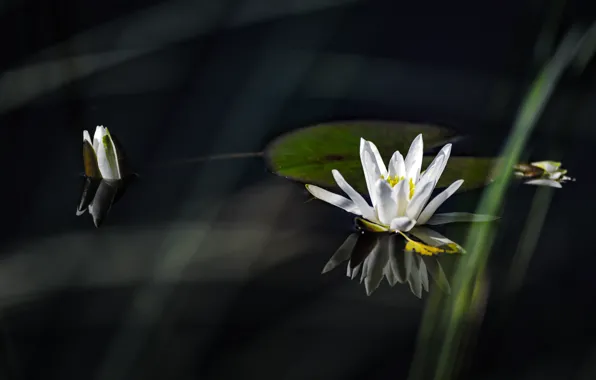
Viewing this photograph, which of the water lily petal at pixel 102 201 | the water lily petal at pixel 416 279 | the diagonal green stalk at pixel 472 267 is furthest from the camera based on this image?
the water lily petal at pixel 102 201

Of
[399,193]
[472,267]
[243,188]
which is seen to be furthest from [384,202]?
[243,188]

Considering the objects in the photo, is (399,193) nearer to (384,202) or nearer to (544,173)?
(384,202)

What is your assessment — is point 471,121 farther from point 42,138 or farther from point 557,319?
point 42,138

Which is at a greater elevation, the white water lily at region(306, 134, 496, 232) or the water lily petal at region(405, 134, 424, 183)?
the water lily petal at region(405, 134, 424, 183)

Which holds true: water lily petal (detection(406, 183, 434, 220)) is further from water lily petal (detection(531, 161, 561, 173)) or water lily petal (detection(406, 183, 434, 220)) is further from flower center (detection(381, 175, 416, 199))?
A: water lily petal (detection(531, 161, 561, 173))

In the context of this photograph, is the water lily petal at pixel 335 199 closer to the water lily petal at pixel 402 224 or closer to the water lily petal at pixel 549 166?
the water lily petal at pixel 402 224

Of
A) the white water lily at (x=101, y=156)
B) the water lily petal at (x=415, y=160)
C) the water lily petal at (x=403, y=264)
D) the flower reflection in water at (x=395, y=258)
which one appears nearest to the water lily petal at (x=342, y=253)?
the flower reflection in water at (x=395, y=258)

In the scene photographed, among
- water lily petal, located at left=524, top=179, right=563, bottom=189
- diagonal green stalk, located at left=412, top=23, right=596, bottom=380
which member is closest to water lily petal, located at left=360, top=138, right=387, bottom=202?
diagonal green stalk, located at left=412, top=23, right=596, bottom=380
